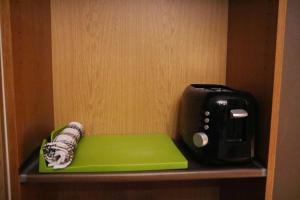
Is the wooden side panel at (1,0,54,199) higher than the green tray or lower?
higher

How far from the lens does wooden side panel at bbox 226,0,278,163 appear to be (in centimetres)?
67

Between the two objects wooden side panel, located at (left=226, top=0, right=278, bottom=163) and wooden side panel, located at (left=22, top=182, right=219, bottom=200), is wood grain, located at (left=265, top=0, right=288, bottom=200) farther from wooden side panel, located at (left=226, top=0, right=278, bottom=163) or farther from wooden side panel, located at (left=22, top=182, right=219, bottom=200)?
wooden side panel, located at (left=22, top=182, right=219, bottom=200)

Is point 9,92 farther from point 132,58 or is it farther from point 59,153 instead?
point 132,58

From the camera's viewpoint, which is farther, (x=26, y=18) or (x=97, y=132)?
(x=97, y=132)

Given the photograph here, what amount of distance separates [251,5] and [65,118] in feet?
2.39

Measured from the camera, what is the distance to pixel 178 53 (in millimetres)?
969

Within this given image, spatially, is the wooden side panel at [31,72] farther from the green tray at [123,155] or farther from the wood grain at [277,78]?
the wood grain at [277,78]

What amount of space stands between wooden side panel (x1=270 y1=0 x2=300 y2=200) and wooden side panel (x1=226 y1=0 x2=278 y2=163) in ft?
0.48

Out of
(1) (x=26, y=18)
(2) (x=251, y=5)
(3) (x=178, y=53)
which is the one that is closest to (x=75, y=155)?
(1) (x=26, y=18)

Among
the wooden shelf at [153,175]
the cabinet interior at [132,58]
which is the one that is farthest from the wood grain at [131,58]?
the wooden shelf at [153,175]

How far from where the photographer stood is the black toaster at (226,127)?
A: 0.68 meters

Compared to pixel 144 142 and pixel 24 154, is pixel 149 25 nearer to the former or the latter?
pixel 144 142

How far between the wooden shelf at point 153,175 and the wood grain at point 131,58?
0.32 m

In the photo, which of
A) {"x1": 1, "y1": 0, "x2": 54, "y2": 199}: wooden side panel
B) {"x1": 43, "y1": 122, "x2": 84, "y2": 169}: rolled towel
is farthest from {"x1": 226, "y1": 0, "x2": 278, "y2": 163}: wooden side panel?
{"x1": 1, "y1": 0, "x2": 54, "y2": 199}: wooden side panel
